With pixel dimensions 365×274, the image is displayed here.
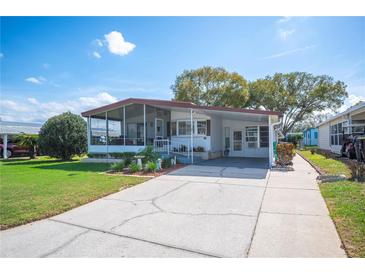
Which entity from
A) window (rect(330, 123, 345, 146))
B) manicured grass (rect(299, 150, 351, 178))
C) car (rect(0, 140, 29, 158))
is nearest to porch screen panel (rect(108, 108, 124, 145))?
car (rect(0, 140, 29, 158))

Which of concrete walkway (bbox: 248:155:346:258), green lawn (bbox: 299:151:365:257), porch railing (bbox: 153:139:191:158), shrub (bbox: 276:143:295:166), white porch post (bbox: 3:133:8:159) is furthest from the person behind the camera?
white porch post (bbox: 3:133:8:159)

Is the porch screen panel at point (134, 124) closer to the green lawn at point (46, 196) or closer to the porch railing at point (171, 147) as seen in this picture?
the porch railing at point (171, 147)

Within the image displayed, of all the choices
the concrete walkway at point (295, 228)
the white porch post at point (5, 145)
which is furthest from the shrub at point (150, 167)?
the white porch post at point (5, 145)

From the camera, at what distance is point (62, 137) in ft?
55.0

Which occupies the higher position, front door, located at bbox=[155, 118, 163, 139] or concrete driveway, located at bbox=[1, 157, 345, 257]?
front door, located at bbox=[155, 118, 163, 139]

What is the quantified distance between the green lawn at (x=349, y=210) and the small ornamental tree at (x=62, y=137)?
15.5 metres

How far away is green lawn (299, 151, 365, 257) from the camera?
3.28 metres

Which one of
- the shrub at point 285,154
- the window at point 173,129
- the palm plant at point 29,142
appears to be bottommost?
the shrub at point 285,154

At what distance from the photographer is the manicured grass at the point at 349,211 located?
328 centimetres

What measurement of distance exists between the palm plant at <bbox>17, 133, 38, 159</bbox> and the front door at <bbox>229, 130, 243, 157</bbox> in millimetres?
15369

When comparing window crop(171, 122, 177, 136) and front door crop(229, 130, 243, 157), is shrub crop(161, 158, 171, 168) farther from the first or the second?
front door crop(229, 130, 243, 157)

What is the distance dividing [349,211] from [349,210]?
0.23 ft
